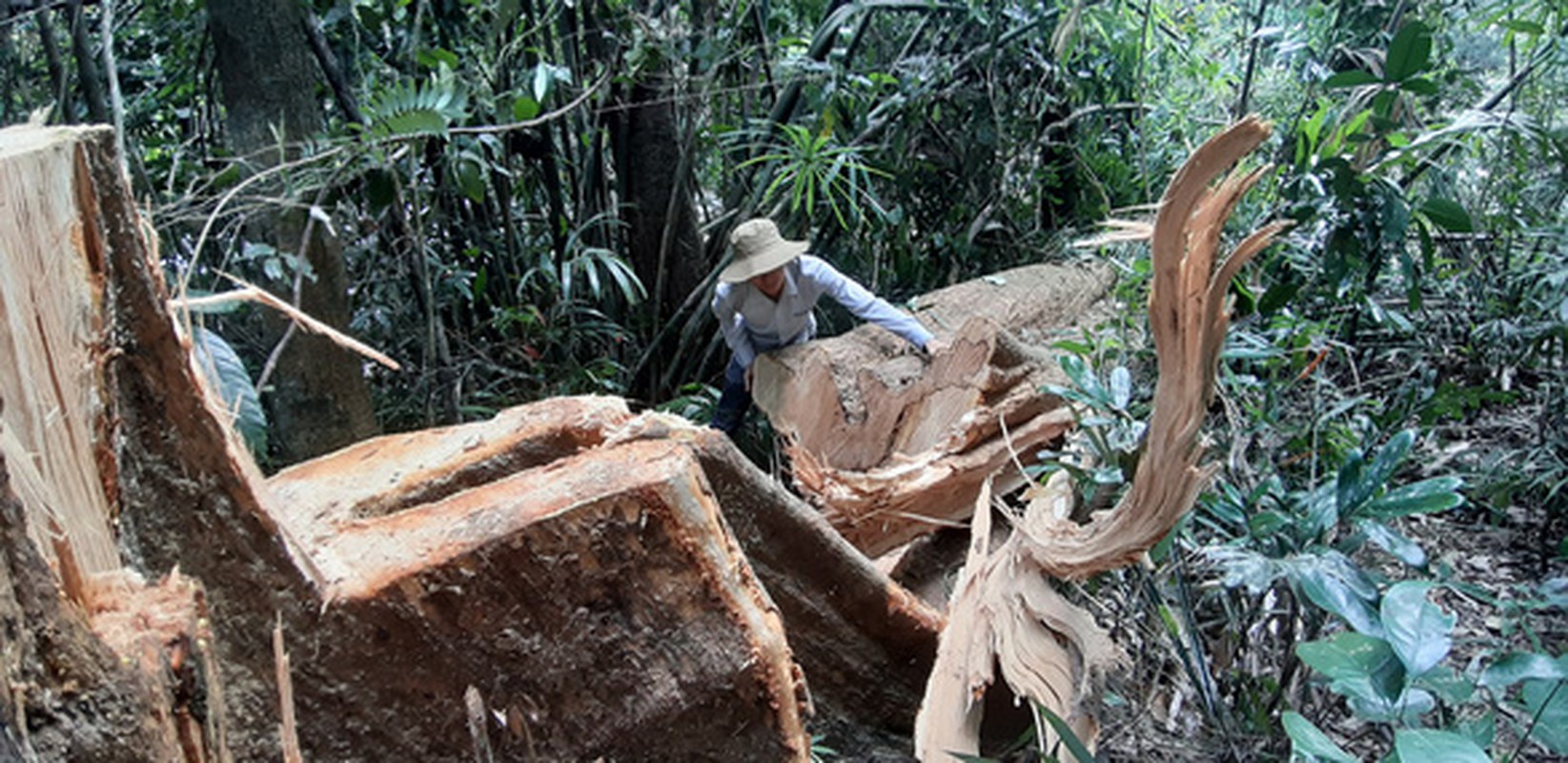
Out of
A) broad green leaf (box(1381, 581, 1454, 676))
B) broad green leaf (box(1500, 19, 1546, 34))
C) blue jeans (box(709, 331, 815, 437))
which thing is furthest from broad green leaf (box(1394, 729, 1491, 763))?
blue jeans (box(709, 331, 815, 437))

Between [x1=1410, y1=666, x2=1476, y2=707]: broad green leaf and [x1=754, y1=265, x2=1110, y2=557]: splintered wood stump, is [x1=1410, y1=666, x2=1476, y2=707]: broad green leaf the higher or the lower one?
the higher one

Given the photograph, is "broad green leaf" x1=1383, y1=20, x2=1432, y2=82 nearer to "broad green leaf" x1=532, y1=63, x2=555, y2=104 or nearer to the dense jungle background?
the dense jungle background

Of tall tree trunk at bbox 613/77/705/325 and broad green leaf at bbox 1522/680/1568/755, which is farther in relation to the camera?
tall tree trunk at bbox 613/77/705/325

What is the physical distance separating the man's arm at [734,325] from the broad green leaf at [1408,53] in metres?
2.49

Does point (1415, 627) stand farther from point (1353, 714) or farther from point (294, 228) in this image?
point (294, 228)

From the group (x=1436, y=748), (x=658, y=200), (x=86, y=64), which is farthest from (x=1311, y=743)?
(x=658, y=200)

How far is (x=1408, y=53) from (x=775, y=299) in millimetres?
2371

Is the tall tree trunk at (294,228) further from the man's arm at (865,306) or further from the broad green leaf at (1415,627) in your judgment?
the broad green leaf at (1415,627)

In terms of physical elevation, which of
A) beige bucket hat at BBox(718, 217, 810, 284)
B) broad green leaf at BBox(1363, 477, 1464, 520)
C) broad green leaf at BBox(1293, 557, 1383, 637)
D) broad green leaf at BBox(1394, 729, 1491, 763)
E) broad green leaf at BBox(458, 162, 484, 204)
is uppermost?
broad green leaf at BBox(458, 162, 484, 204)

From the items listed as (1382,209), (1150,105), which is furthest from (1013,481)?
(1150,105)

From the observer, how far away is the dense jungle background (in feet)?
6.61

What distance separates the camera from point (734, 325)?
4391mm

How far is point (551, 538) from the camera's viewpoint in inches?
66.9

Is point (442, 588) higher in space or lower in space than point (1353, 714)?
higher
